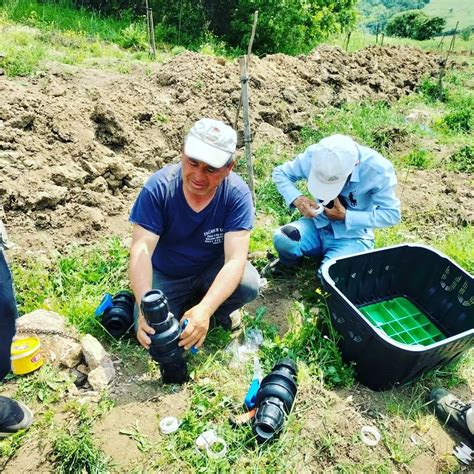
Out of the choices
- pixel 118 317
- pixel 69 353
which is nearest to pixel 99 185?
pixel 118 317

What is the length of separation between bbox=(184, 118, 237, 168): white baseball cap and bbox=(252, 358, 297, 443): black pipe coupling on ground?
4.10 ft

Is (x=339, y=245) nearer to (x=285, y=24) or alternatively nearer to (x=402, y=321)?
(x=402, y=321)

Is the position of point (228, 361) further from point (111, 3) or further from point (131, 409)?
point (111, 3)

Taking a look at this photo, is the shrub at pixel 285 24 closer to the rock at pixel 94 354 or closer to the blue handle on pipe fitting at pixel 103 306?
the blue handle on pipe fitting at pixel 103 306

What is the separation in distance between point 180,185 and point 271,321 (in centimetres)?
133

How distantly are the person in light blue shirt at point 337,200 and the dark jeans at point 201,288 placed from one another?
2.42 feet

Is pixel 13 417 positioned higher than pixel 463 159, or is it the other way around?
pixel 463 159

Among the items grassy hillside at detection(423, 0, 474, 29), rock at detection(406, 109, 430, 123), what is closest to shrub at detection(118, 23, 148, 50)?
rock at detection(406, 109, 430, 123)

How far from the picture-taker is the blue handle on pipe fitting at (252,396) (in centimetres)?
235

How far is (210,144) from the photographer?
2295 millimetres

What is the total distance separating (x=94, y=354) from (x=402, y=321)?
2199 mm

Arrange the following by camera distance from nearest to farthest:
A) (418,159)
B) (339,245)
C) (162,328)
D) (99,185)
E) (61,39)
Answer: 1. (162,328)
2. (339,245)
3. (99,185)
4. (418,159)
5. (61,39)

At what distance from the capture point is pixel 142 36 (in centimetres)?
936

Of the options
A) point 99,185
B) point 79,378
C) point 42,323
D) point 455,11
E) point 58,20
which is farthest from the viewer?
point 455,11
